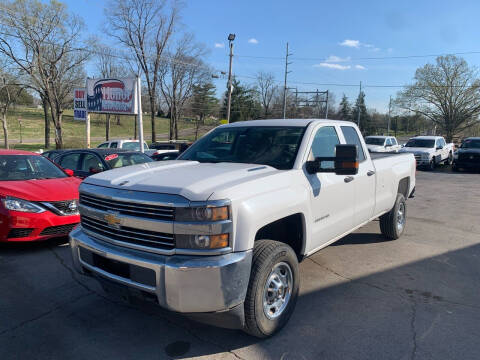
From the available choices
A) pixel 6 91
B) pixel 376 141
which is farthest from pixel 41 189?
pixel 6 91

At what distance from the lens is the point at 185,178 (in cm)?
289

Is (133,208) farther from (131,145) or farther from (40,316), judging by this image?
(131,145)

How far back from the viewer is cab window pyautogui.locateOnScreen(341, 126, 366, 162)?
4578mm

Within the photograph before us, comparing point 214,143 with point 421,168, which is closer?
point 214,143

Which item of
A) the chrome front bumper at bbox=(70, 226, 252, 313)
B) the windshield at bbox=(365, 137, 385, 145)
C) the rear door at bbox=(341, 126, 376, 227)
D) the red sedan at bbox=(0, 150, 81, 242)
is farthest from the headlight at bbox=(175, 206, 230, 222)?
the windshield at bbox=(365, 137, 385, 145)

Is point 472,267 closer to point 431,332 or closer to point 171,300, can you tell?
point 431,332

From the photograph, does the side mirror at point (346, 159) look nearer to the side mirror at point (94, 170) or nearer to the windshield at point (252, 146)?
the windshield at point (252, 146)

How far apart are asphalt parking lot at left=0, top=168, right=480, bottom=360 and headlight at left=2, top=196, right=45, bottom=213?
0.66 meters

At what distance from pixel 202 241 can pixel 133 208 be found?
64 cm

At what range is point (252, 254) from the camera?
9.09 feet

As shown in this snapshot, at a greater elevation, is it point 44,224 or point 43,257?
point 44,224

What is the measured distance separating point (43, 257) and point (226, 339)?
331 cm

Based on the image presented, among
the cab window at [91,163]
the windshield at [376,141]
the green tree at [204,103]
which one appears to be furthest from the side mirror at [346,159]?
the green tree at [204,103]

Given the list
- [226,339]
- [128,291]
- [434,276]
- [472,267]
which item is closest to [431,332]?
[434,276]
